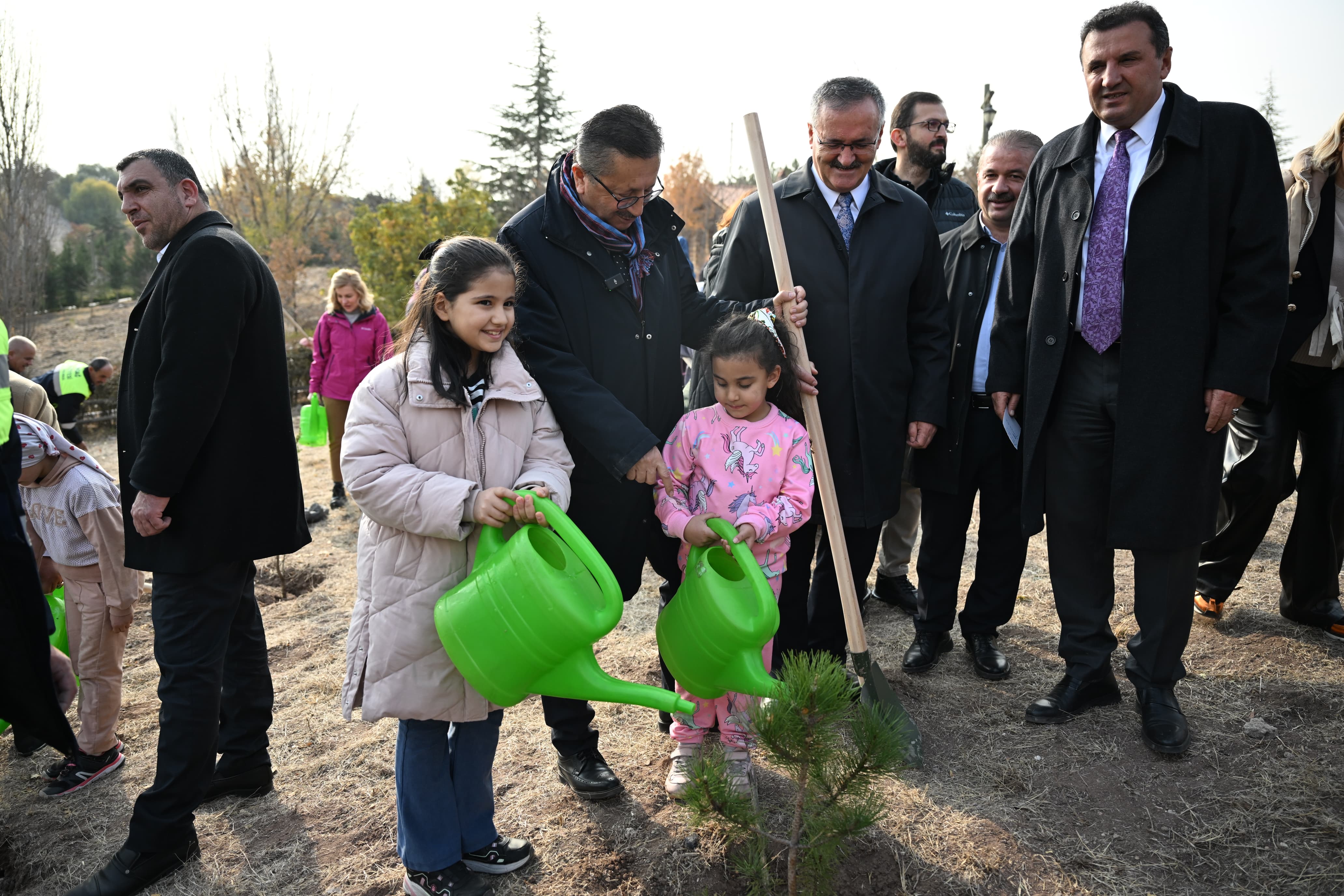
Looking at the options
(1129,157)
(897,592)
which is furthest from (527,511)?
(897,592)

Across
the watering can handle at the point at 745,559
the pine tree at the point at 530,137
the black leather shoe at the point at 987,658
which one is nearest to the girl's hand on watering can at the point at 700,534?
the watering can handle at the point at 745,559

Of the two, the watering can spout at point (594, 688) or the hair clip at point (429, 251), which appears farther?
the hair clip at point (429, 251)

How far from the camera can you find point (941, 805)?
8.20ft

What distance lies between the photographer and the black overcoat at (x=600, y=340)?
7.55ft

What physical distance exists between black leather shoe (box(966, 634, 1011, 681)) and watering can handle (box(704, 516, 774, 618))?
157cm

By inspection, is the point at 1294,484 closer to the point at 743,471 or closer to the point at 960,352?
the point at 960,352

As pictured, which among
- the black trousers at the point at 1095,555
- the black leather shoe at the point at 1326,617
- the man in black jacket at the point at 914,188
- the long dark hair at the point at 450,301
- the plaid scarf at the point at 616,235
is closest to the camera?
the long dark hair at the point at 450,301

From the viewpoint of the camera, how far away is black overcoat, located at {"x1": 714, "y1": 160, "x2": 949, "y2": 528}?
→ 2820 mm

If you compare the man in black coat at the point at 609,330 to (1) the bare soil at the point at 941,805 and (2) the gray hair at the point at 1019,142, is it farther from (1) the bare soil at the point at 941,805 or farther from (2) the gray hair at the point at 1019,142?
(2) the gray hair at the point at 1019,142

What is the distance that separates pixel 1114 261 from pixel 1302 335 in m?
1.23

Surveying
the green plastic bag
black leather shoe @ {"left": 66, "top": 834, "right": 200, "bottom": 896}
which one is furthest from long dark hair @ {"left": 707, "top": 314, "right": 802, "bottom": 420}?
the green plastic bag

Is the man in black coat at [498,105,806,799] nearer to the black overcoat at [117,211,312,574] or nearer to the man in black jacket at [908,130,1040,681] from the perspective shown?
the black overcoat at [117,211,312,574]

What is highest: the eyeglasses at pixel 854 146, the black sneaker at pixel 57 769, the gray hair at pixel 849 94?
the gray hair at pixel 849 94

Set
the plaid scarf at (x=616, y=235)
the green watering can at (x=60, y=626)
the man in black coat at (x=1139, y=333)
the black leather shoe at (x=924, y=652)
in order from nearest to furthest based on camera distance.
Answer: the plaid scarf at (x=616, y=235)
the man in black coat at (x=1139, y=333)
the green watering can at (x=60, y=626)
the black leather shoe at (x=924, y=652)
